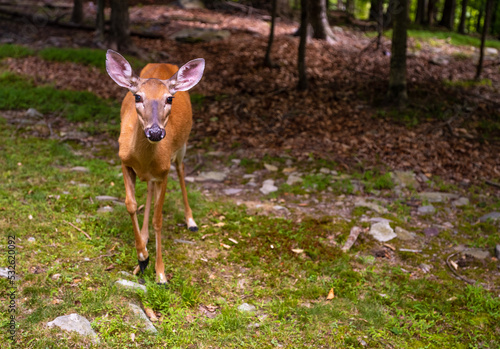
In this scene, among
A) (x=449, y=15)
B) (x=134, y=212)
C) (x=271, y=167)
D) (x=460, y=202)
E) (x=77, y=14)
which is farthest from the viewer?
(x=449, y=15)

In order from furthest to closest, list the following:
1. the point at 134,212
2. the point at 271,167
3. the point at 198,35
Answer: the point at 198,35 → the point at 271,167 → the point at 134,212

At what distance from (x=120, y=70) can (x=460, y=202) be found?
497 centimetres

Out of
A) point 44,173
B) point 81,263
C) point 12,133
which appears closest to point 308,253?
point 81,263

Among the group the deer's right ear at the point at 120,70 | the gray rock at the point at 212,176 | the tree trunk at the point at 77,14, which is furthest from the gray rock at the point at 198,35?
the deer's right ear at the point at 120,70

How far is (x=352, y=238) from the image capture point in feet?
17.4

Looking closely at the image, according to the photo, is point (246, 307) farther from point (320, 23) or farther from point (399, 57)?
point (320, 23)

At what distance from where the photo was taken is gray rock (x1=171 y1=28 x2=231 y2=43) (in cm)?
1405

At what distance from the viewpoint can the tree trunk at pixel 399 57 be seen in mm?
9156

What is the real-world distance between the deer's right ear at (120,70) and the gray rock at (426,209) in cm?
423

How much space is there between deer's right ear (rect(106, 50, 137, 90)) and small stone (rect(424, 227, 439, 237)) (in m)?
3.96

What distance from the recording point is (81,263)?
163 inches

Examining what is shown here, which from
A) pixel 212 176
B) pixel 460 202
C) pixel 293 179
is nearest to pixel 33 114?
pixel 212 176

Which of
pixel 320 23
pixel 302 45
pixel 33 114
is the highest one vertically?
pixel 320 23

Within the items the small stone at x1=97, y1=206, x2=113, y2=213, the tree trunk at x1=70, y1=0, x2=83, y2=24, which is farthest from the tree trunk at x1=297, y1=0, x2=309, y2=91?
the tree trunk at x1=70, y1=0, x2=83, y2=24
